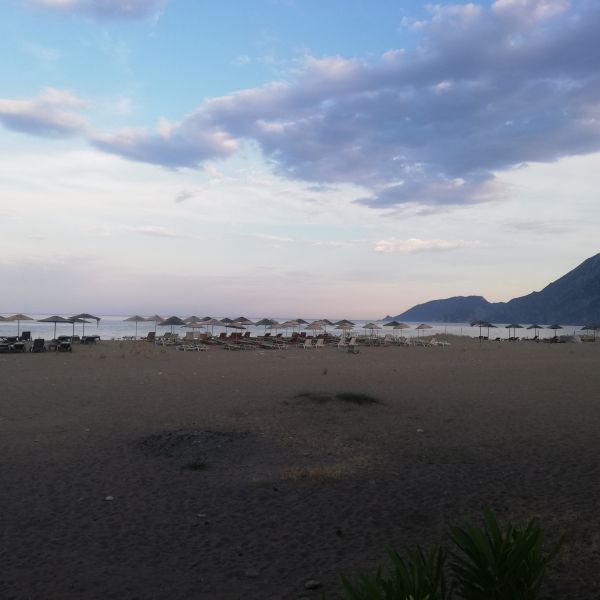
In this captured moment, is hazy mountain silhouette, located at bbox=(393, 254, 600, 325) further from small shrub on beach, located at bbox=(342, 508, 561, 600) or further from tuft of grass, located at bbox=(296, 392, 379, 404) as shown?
small shrub on beach, located at bbox=(342, 508, 561, 600)

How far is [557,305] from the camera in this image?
526 ft

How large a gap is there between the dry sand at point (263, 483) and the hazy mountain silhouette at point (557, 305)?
140421 millimetres

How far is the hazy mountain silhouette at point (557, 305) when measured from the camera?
146 m

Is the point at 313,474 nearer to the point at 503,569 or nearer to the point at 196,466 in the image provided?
the point at 196,466

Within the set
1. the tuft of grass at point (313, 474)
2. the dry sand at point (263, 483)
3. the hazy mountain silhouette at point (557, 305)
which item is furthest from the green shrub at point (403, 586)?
the hazy mountain silhouette at point (557, 305)

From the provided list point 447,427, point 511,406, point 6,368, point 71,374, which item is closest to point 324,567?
point 447,427

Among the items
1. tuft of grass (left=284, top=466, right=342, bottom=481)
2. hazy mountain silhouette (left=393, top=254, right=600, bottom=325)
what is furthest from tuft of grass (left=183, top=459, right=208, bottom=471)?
hazy mountain silhouette (left=393, top=254, right=600, bottom=325)

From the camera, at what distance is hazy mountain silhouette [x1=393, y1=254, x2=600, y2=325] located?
480 ft

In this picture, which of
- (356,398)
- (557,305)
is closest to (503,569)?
(356,398)

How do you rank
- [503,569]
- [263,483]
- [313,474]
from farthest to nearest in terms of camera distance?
1. [313,474]
2. [263,483]
3. [503,569]

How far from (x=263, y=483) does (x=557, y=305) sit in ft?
561

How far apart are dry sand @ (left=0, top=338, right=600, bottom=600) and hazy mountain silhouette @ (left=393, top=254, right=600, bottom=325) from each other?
140 metres

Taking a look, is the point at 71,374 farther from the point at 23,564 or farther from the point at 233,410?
the point at 23,564

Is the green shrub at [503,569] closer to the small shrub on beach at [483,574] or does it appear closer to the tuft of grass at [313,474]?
the small shrub on beach at [483,574]
